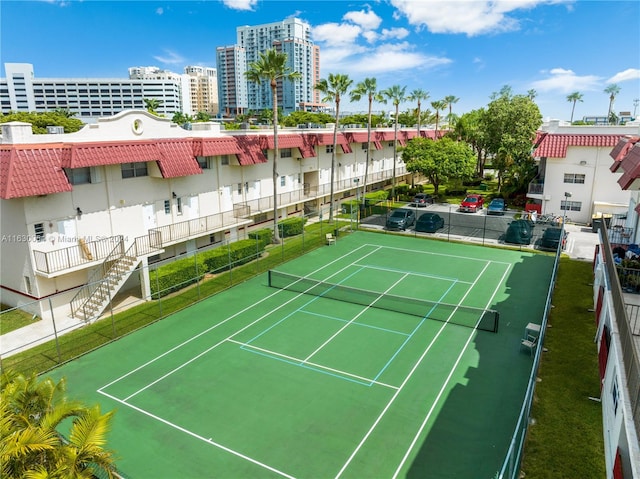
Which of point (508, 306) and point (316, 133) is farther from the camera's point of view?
point (316, 133)

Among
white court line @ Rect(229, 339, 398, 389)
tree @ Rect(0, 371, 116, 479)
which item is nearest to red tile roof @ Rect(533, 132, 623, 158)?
white court line @ Rect(229, 339, 398, 389)

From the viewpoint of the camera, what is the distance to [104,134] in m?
23.4

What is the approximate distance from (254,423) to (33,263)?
1403cm

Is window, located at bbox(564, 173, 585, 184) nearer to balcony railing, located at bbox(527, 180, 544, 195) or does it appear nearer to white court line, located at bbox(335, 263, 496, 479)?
balcony railing, located at bbox(527, 180, 544, 195)

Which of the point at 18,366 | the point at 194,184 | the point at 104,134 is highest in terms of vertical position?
the point at 104,134

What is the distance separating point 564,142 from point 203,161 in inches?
1190

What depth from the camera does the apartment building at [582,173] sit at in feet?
123

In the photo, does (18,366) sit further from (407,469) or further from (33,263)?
(407,469)

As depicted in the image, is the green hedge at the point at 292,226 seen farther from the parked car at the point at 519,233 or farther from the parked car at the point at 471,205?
the parked car at the point at 471,205

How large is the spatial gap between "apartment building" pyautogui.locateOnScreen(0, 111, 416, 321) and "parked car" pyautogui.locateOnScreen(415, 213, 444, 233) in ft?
41.4

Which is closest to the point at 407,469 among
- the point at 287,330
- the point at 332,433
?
the point at 332,433

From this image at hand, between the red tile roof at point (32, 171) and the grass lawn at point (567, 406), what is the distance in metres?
21.2

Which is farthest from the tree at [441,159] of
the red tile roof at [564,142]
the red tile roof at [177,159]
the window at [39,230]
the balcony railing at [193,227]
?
the window at [39,230]

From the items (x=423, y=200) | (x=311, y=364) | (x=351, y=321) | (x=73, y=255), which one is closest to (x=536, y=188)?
(x=423, y=200)
